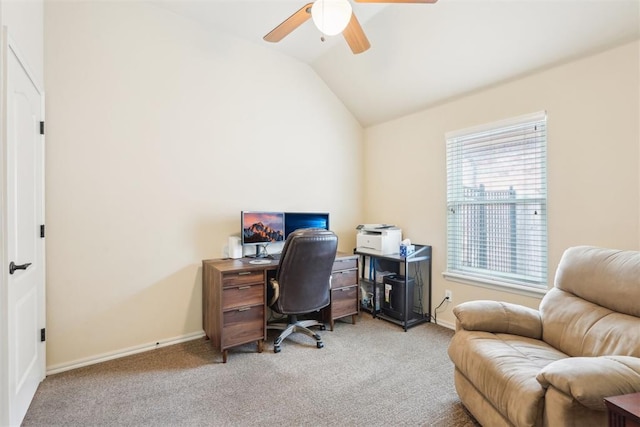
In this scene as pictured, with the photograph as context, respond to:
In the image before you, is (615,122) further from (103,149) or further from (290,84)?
(103,149)

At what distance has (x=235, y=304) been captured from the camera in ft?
8.39

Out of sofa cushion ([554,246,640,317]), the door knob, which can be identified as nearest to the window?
sofa cushion ([554,246,640,317])

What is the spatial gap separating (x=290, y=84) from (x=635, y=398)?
3.64 metres

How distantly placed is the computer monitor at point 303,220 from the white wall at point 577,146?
4.10 feet

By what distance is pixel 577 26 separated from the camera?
218cm

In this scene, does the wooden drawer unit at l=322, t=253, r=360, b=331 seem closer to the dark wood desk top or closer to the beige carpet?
the beige carpet

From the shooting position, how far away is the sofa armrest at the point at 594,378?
115 cm

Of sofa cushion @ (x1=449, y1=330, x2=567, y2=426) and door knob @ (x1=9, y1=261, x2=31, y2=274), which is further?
door knob @ (x1=9, y1=261, x2=31, y2=274)

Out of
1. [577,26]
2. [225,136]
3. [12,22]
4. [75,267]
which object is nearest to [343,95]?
[225,136]

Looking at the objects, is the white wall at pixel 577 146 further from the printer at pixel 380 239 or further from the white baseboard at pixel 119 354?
the white baseboard at pixel 119 354

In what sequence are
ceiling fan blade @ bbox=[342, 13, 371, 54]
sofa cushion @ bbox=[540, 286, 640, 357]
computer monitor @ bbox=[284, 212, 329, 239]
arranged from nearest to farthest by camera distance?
sofa cushion @ bbox=[540, 286, 640, 357] < ceiling fan blade @ bbox=[342, 13, 371, 54] < computer monitor @ bbox=[284, 212, 329, 239]

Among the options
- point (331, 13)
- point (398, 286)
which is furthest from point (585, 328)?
point (331, 13)

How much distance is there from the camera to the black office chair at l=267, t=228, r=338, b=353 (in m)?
2.54

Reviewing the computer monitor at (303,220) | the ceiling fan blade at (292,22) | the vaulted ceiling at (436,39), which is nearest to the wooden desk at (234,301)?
the computer monitor at (303,220)
